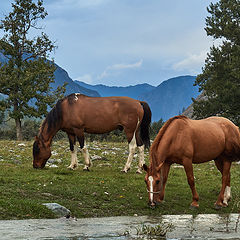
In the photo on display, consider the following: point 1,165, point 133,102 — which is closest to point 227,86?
point 133,102

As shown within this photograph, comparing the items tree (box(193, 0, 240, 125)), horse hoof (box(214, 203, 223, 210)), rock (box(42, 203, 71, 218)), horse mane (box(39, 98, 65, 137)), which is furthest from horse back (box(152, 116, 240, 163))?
tree (box(193, 0, 240, 125))

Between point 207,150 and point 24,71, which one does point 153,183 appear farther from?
point 24,71

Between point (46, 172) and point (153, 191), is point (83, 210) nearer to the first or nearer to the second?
point (153, 191)

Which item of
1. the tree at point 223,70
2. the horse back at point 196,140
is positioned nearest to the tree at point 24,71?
the tree at point 223,70

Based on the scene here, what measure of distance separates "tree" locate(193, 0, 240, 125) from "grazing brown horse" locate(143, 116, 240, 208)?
84.0ft

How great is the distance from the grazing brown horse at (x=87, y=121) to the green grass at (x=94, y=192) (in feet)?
2.87

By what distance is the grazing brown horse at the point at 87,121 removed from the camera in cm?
1586

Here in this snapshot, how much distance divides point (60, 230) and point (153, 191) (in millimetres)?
3218

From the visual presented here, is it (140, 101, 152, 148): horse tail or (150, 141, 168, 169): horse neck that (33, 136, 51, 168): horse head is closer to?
(140, 101, 152, 148): horse tail

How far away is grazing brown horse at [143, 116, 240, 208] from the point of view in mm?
10023

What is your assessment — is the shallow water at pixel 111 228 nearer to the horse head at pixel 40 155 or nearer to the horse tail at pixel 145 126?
the horse head at pixel 40 155

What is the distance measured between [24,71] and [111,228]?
34.3 m

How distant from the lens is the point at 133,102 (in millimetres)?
16438

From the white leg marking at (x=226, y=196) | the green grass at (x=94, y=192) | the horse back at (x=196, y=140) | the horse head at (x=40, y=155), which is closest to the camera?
the green grass at (x=94, y=192)
